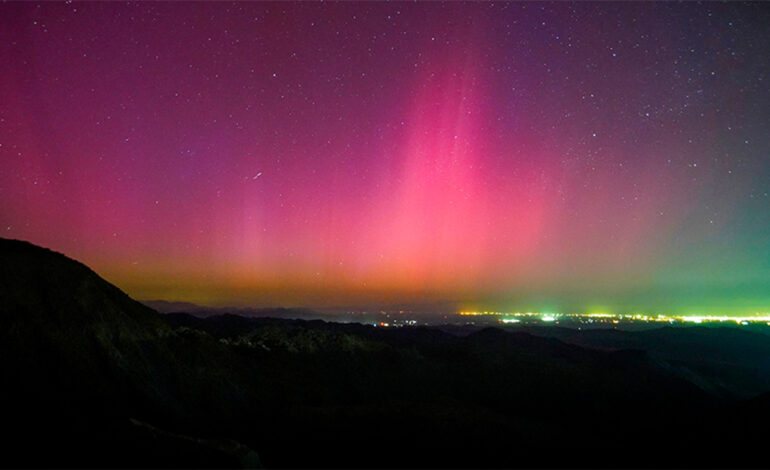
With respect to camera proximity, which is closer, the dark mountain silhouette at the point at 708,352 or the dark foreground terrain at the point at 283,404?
the dark foreground terrain at the point at 283,404

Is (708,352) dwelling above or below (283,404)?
below

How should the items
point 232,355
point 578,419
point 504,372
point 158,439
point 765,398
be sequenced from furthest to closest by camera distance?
point 504,372, point 232,355, point 578,419, point 765,398, point 158,439

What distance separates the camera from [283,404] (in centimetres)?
2734

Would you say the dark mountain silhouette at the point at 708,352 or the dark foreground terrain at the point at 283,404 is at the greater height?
the dark foreground terrain at the point at 283,404

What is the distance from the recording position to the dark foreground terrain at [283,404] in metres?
16.2

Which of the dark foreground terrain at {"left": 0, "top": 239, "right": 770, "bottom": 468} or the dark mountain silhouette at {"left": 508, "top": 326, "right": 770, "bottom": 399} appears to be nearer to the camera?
the dark foreground terrain at {"left": 0, "top": 239, "right": 770, "bottom": 468}

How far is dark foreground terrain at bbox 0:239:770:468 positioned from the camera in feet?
53.0

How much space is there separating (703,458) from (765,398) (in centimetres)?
1043

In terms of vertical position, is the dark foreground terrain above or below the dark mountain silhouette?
above

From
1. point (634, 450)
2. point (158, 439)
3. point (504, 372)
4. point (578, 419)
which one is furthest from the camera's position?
point (504, 372)

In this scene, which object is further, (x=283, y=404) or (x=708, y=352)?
(x=708, y=352)

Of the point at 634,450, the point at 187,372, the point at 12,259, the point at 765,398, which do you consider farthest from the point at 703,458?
the point at 12,259

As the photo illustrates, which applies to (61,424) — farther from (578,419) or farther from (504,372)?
(504,372)

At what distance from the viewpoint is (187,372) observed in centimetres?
2673
